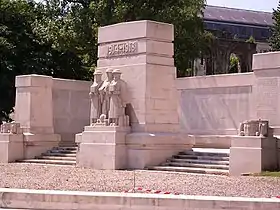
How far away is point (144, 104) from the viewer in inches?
781

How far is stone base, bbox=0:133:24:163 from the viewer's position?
2312cm

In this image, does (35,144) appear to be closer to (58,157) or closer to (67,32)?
(58,157)

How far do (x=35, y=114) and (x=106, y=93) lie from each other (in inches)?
192

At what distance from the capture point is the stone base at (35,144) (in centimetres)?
2364

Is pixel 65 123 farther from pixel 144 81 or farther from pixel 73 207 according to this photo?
pixel 73 207

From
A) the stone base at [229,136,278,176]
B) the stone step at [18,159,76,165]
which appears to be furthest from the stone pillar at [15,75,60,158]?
the stone base at [229,136,278,176]

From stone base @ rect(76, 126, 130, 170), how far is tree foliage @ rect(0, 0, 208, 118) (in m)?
9.96

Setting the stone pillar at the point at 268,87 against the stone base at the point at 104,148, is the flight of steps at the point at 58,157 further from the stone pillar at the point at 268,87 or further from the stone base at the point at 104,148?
the stone pillar at the point at 268,87

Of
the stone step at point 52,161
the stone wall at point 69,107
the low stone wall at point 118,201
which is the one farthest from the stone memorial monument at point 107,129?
the low stone wall at point 118,201

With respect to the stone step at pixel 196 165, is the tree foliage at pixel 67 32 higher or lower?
higher

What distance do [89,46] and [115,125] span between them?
1115cm

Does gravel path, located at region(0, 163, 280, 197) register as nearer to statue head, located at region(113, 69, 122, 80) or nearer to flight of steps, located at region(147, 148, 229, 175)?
flight of steps, located at region(147, 148, 229, 175)

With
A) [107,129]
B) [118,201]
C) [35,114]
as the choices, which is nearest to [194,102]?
[107,129]

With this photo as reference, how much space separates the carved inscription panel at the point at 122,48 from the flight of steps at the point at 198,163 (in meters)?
3.70
